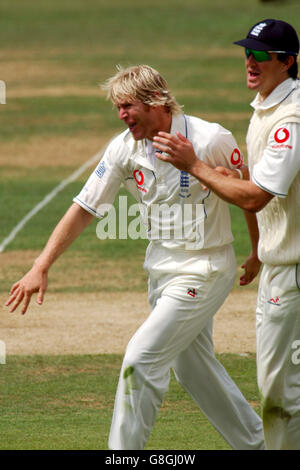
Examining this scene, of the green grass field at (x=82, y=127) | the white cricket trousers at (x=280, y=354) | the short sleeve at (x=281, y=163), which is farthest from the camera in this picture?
the green grass field at (x=82, y=127)

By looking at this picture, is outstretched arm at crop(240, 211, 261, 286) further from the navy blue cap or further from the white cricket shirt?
the navy blue cap

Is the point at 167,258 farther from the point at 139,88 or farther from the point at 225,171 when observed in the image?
the point at 139,88

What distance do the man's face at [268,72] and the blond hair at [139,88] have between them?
64 centimetres

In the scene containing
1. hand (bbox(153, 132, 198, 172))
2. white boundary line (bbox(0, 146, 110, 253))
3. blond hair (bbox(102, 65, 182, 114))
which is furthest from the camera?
white boundary line (bbox(0, 146, 110, 253))

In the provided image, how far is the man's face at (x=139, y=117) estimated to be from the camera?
684 centimetres

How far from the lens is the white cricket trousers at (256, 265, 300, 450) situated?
21.2 ft

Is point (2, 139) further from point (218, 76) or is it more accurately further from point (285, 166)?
point (285, 166)

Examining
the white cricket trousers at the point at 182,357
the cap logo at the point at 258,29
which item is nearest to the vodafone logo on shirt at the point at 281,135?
the cap logo at the point at 258,29

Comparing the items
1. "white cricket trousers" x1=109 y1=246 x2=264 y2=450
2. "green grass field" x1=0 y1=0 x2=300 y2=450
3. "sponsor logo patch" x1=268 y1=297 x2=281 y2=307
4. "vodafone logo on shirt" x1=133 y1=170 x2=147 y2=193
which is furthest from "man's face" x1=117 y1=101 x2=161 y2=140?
"green grass field" x1=0 y1=0 x2=300 y2=450

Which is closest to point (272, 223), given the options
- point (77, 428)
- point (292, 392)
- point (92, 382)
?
point (292, 392)

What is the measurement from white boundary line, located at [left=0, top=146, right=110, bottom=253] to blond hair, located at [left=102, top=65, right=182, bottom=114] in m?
8.78

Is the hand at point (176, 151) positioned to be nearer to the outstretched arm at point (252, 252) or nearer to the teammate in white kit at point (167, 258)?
the teammate in white kit at point (167, 258)

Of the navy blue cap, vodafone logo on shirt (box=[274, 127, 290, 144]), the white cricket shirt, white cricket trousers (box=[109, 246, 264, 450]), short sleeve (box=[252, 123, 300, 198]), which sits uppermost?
the navy blue cap

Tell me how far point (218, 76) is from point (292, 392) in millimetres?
27680
